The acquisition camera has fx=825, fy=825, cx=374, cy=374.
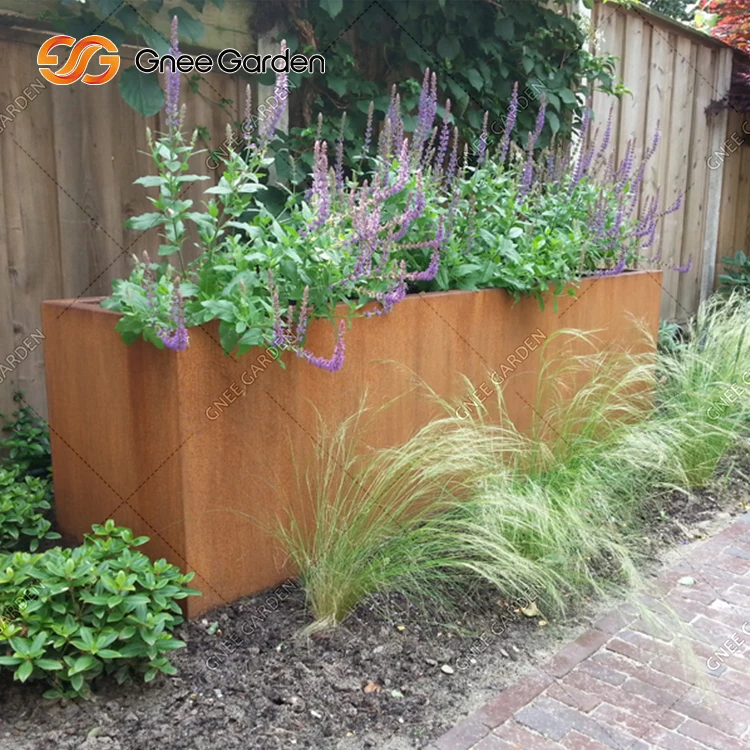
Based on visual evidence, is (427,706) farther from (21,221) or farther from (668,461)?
(21,221)

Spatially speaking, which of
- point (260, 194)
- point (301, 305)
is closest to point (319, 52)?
point (260, 194)

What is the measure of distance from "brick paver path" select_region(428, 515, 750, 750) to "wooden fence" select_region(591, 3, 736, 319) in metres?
3.85

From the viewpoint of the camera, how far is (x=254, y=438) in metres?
2.59

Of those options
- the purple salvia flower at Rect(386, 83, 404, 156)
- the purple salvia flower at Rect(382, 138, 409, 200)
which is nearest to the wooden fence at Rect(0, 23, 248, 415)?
the purple salvia flower at Rect(386, 83, 404, 156)

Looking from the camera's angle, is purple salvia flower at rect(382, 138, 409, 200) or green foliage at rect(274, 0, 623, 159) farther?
green foliage at rect(274, 0, 623, 159)

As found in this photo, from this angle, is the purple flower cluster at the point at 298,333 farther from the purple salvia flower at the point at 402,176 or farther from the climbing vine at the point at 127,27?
the climbing vine at the point at 127,27

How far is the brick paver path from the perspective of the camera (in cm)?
214

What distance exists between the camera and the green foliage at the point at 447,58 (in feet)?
13.2

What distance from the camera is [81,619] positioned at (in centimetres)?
211

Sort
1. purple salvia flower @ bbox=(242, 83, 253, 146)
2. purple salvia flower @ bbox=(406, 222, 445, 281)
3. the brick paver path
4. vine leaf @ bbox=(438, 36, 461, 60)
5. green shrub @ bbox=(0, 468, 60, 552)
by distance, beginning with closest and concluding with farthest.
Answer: the brick paver path < purple salvia flower @ bbox=(242, 83, 253, 146) < green shrub @ bbox=(0, 468, 60, 552) < purple salvia flower @ bbox=(406, 222, 445, 281) < vine leaf @ bbox=(438, 36, 461, 60)

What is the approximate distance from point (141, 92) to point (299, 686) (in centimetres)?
232

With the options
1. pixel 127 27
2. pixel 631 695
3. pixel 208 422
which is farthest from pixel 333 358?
pixel 127 27

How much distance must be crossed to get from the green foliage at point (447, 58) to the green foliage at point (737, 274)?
248 cm

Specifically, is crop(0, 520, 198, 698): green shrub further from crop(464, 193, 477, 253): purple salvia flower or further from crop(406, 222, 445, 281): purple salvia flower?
crop(464, 193, 477, 253): purple salvia flower
